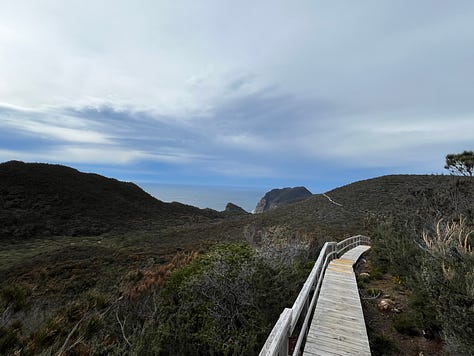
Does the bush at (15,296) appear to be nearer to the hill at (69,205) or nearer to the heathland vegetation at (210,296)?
the heathland vegetation at (210,296)

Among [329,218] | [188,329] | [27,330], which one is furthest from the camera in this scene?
[329,218]

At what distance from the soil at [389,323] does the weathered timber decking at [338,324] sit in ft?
1.38

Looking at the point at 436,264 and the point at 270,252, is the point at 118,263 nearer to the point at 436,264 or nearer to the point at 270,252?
the point at 270,252

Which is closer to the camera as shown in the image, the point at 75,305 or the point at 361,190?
the point at 75,305

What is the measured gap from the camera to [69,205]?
39.3 m

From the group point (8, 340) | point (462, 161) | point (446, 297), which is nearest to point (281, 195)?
point (462, 161)

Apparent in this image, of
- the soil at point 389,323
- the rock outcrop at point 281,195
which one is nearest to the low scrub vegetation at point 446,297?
the soil at point 389,323

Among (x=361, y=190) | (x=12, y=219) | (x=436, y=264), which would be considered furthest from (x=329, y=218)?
(x=12, y=219)

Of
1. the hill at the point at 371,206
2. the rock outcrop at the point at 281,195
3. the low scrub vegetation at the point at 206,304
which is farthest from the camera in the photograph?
the rock outcrop at the point at 281,195

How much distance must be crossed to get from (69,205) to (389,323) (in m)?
43.9

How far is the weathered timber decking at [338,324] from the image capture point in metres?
4.20

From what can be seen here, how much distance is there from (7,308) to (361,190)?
167 ft

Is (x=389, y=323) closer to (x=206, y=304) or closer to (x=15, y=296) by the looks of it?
(x=206, y=304)

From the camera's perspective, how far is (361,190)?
155ft
